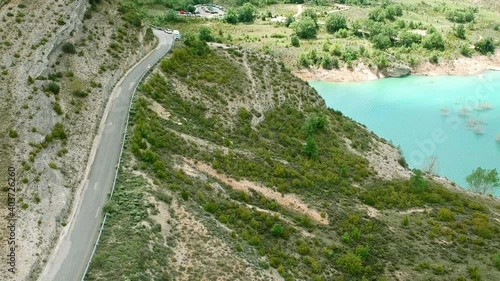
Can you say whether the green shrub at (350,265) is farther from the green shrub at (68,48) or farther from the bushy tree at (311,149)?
the green shrub at (68,48)

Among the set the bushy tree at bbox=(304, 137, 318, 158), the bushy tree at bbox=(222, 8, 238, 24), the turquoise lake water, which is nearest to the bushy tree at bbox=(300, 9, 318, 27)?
the bushy tree at bbox=(222, 8, 238, 24)

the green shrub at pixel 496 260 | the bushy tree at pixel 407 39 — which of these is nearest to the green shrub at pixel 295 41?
the bushy tree at pixel 407 39

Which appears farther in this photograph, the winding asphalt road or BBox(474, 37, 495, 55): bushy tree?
BBox(474, 37, 495, 55): bushy tree

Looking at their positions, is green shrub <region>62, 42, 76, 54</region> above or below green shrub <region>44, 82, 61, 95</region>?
above

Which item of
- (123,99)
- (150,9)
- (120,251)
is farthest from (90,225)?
Answer: (150,9)

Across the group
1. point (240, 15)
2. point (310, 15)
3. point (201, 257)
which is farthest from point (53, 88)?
point (310, 15)

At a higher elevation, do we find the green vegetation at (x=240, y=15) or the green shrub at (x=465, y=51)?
the green vegetation at (x=240, y=15)

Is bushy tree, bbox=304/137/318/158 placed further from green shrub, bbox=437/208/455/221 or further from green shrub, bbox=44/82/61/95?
green shrub, bbox=44/82/61/95

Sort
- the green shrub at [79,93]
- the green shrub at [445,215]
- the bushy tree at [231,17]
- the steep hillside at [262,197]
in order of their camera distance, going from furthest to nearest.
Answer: the bushy tree at [231,17] → the green shrub at [445,215] → the green shrub at [79,93] → the steep hillside at [262,197]
